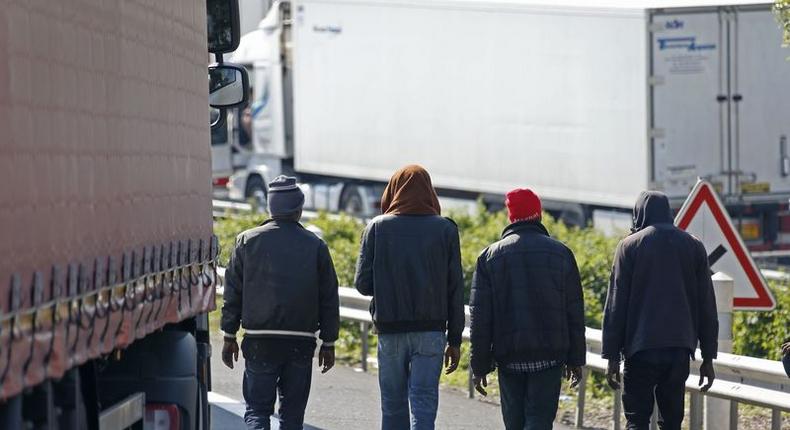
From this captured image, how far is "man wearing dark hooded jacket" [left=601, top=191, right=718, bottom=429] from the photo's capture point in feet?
27.3

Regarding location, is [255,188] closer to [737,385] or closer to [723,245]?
[723,245]

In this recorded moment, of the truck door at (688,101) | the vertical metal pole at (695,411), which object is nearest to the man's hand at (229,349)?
the vertical metal pole at (695,411)

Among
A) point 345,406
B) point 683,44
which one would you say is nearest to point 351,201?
point 683,44

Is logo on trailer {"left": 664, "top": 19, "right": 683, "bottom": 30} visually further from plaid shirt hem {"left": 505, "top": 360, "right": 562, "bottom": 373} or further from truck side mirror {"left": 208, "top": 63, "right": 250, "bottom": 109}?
plaid shirt hem {"left": 505, "top": 360, "right": 562, "bottom": 373}

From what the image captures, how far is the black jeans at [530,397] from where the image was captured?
827 centimetres

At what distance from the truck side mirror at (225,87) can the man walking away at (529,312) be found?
1.42 metres

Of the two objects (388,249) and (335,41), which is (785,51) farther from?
(388,249)

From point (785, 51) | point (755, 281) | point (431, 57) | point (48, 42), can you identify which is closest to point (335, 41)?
point (431, 57)

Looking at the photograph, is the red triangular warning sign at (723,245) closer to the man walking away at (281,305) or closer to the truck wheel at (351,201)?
the man walking away at (281,305)

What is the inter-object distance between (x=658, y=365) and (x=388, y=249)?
1.41 metres

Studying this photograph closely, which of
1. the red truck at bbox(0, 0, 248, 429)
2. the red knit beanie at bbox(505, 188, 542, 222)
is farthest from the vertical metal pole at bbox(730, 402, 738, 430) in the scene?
the red truck at bbox(0, 0, 248, 429)

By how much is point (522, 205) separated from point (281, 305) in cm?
124

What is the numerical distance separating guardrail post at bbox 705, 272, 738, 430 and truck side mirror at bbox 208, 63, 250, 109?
2.90 metres

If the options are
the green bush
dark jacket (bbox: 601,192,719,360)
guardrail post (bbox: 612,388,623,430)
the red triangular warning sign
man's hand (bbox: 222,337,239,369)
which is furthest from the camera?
the green bush
